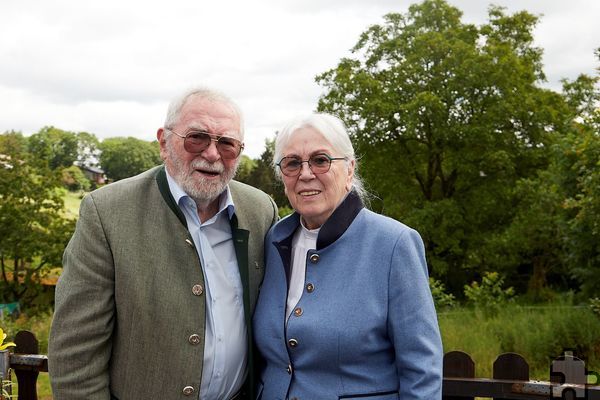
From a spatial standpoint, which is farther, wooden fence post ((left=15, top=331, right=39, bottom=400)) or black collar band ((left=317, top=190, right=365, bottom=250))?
wooden fence post ((left=15, top=331, right=39, bottom=400))

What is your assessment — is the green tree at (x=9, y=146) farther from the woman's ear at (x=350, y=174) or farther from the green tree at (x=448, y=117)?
the woman's ear at (x=350, y=174)

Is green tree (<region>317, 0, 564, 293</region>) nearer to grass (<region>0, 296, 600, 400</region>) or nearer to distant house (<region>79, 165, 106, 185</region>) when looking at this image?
grass (<region>0, 296, 600, 400</region>)

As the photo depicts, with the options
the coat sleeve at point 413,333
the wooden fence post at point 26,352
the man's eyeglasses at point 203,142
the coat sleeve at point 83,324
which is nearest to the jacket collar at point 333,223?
the coat sleeve at point 413,333

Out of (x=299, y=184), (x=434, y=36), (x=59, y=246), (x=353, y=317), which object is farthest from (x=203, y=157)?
(x=434, y=36)

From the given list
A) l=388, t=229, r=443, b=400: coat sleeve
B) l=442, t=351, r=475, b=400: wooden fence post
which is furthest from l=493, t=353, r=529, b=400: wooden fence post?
l=388, t=229, r=443, b=400: coat sleeve

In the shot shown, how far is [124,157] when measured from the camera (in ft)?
152

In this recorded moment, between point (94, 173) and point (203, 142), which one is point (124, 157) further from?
point (203, 142)

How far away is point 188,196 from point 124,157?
149 ft

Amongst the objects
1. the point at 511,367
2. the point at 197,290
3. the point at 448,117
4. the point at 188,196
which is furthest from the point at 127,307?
the point at 448,117

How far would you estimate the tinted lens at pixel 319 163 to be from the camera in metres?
2.57

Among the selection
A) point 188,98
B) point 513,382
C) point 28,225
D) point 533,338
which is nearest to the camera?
point 188,98

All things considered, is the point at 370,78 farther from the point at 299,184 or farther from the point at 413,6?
the point at 299,184

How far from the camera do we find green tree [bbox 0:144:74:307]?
18.6 m

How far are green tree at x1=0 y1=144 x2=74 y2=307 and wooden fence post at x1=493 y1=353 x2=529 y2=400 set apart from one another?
1753 centimetres
